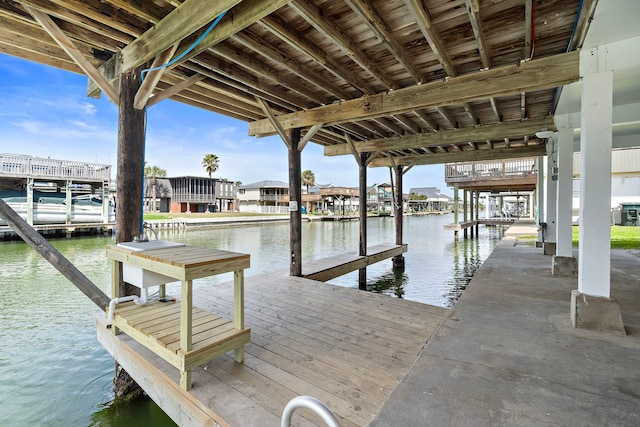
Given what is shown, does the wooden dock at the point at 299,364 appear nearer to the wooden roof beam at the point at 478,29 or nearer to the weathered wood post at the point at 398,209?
the wooden roof beam at the point at 478,29

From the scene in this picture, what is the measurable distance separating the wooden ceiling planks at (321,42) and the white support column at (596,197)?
1.19 ft

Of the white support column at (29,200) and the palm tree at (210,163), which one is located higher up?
the palm tree at (210,163)

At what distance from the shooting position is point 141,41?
9.83 feet

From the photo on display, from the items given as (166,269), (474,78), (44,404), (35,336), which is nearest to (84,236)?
(35,336)

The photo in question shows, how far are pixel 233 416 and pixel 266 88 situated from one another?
13.6ft

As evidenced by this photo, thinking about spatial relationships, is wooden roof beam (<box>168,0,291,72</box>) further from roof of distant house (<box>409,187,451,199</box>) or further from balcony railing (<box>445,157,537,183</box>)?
roof of distant house (<box>409,187,451,199</box>)

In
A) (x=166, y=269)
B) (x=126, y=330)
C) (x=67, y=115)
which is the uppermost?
(x=67, y=115)

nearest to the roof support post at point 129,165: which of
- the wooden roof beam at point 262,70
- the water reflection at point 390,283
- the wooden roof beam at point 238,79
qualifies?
the wooden roof beam at point 238,79

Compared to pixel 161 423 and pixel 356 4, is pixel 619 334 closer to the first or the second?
Result: pixel 356 4

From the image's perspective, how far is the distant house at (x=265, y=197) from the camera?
4550 cm

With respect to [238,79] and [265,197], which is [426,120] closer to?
[238,79]

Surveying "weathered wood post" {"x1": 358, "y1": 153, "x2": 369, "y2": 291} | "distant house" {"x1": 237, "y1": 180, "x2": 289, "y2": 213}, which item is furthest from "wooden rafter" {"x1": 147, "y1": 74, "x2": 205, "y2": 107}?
"distant house" {"x1": 237, "y1": 180, "x2": 289, "y2": 213}

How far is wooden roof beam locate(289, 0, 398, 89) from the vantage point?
258cm

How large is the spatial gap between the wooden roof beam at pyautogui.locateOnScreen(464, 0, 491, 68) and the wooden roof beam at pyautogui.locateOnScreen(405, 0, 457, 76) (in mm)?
335
